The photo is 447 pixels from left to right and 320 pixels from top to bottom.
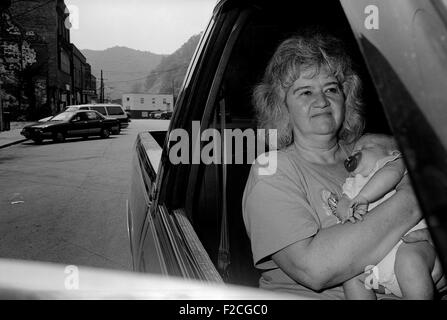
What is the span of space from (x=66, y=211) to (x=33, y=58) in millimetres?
35684

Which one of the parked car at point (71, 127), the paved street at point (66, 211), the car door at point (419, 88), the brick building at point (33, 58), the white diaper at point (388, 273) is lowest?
the paved street at point (66, 211)

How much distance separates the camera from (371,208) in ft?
4.51

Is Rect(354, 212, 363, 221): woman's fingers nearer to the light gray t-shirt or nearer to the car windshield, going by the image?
the light gray t-shirt

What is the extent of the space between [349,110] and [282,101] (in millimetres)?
319

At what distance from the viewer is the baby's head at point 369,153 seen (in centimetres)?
150

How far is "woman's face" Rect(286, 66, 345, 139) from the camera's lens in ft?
5.76

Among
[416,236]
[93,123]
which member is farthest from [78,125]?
[416,236]

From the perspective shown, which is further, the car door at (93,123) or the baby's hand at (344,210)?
the car door at (93,123)

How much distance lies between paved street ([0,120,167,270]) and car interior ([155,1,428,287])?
243 cm

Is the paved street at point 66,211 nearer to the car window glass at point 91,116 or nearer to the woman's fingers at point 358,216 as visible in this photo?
the woman's fingers at point 358,216

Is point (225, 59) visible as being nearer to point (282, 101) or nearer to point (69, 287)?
point (282, 101)

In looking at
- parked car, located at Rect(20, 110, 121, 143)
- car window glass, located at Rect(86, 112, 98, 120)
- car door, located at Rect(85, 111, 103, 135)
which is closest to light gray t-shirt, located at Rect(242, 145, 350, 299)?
parked car, located at Rect(20, 110, 121, 143)

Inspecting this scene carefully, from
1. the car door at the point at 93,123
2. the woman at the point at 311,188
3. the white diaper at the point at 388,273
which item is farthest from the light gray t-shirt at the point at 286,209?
the car door at the point at 93,123

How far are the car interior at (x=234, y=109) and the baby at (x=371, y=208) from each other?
57cm
